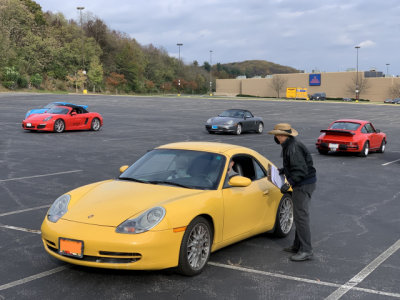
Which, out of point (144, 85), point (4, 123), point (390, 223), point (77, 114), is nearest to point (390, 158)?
point (390, 223)

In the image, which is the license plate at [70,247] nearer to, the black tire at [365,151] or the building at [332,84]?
the black tire at [365,151]

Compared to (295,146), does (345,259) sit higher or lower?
lower

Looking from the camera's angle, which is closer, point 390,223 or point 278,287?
point 278,287

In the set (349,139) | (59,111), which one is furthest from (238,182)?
(59,111)

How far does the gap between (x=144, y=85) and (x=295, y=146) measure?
110713mm

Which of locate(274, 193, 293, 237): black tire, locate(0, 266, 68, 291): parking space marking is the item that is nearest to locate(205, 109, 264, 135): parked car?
locate(274, 193, 293, 237): black tire

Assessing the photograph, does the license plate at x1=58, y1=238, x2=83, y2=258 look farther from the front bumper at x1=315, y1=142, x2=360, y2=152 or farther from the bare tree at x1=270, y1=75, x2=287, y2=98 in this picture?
the bare tree at x1=270, y1=75, x2=287, y2=98

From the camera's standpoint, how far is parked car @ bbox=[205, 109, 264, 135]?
2572cm

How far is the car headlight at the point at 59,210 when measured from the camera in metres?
5.44

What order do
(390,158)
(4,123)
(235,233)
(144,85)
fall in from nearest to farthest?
(235,233) < (390,158) < (4,123) < (144,85)

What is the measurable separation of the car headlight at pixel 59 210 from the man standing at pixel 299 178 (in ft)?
8.73

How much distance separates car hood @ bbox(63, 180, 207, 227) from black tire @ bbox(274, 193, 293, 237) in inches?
68.7

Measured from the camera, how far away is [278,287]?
5164mm

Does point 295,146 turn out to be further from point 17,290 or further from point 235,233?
point 17,290
